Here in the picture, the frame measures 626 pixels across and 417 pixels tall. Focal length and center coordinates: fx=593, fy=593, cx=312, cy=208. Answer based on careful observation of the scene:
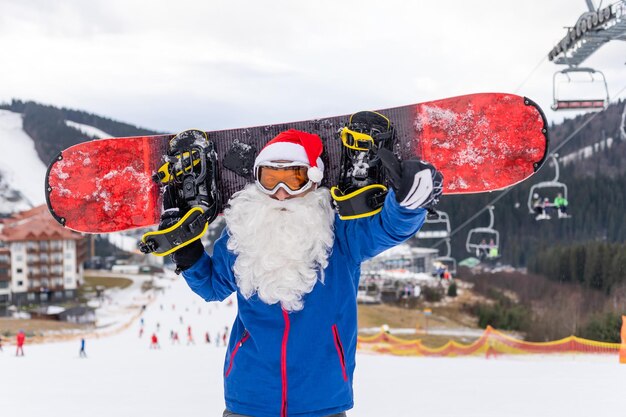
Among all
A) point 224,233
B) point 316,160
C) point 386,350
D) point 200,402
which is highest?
point 316,160

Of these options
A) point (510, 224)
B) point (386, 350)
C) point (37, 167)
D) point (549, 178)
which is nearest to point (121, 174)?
point (386, 350)

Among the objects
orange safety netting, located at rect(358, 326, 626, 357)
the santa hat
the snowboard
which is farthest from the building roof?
the santa hat

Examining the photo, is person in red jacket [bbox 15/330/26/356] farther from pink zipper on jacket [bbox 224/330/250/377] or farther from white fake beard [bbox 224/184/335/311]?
white fake beard [bbox 224/184/335/311]

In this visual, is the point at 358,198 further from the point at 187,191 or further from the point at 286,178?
the point at 187,191

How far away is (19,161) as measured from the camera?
10644 centimetres

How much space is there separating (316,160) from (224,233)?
497 mm

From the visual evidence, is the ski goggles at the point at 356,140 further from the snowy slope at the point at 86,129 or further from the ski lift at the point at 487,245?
the snowy slope at the point at 86,129

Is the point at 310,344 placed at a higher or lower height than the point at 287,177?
lower

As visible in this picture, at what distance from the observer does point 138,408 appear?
642 centimetres

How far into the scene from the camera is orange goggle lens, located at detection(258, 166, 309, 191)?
94.3 inches

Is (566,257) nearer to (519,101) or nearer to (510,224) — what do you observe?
(510,224)

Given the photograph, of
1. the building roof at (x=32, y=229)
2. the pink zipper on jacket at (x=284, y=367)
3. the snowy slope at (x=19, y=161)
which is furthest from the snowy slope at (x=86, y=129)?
the pink zipper on jacket at (x=284, y=367)

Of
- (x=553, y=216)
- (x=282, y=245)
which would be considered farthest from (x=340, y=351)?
(x=553, y=216)

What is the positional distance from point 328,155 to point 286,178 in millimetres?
733
